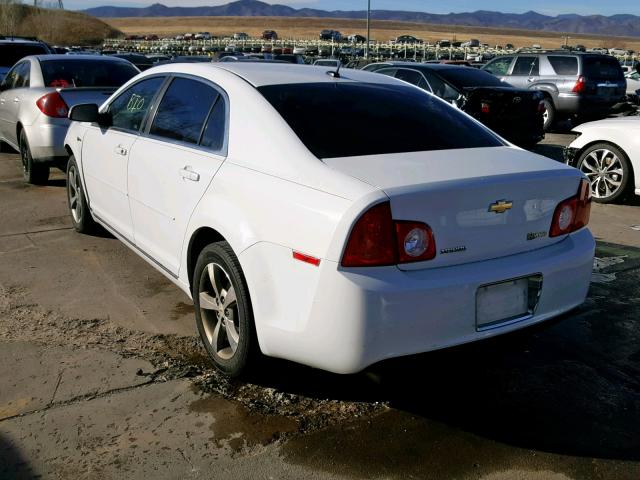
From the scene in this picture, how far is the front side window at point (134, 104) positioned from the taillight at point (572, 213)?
8.70ft

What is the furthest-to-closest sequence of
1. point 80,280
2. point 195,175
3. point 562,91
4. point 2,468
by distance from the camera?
point 562,91 < point 80,280 < point 195,175 < point 2,468

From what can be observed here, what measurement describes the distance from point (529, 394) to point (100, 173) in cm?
341

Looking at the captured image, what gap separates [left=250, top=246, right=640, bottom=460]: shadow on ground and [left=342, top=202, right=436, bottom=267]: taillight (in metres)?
0.45

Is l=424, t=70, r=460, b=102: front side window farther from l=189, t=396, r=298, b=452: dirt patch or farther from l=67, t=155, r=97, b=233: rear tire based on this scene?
l=189, t=396, r=298, b=452: dirt patch

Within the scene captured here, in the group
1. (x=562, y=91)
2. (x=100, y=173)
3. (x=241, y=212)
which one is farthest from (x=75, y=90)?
(x=562, y=91)

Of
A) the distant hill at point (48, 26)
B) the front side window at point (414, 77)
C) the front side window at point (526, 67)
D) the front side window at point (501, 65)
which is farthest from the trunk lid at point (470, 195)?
the distant hill at point (48, 26)

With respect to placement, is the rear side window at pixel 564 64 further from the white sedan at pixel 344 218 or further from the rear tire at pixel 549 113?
the white sedan at pixel 344 218

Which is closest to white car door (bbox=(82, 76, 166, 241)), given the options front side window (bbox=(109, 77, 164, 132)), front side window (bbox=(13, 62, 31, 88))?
front side window (bbox=(109, 77, 164, 132))

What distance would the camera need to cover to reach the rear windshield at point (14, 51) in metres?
12.9

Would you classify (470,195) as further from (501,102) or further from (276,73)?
(501,102)

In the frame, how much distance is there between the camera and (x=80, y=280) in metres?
5.00

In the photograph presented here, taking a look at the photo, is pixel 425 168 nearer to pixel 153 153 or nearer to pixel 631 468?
pixel 631 468

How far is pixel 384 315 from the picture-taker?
2.72 meters

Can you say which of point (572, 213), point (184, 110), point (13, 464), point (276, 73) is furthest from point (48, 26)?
point (572, 213)
